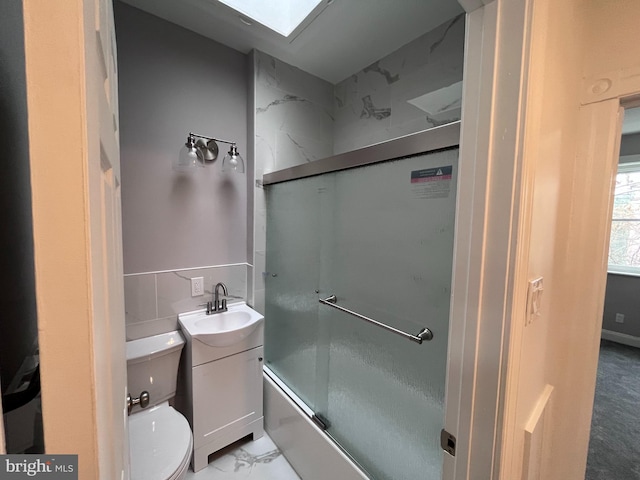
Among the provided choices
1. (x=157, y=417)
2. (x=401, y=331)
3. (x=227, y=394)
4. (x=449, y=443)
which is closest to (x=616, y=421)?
(x=401, y=331)

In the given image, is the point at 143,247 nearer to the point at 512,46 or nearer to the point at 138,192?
the point at 138,192

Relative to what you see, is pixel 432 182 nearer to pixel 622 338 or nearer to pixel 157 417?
pixel 157 417

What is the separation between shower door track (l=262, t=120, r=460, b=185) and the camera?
0.87 metres

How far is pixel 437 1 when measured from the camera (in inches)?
53.0

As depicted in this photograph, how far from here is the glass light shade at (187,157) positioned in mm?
1546

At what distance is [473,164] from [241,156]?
155cm

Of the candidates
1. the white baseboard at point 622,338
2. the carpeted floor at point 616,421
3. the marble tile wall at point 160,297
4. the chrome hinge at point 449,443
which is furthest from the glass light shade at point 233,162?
the white baseboard at point 622,338

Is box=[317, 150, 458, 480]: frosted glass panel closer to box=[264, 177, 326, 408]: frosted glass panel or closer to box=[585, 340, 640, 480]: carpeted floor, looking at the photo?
box=[264, 177, 326, 408]: frosted glass panel

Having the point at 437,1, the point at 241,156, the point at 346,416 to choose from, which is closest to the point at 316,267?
the point at 346,416

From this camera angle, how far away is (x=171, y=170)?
1.57m

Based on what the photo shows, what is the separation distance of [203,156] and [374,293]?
1.35m

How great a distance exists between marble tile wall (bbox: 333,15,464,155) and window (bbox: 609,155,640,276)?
10.2 ft

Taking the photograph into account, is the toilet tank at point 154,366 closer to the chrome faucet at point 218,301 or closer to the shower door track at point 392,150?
the chrome faucet at point 218,301

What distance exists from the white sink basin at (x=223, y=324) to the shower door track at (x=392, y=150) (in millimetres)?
954
